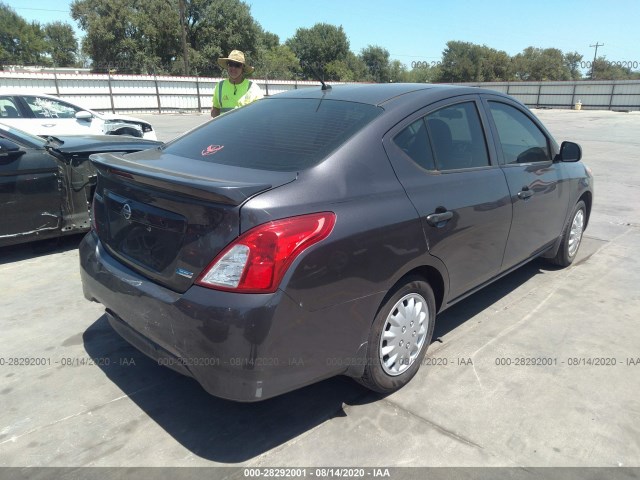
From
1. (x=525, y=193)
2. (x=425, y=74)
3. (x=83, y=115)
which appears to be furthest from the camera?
(x=425, y=74)

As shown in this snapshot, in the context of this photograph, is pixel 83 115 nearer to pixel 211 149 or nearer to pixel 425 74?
pixel 211 149

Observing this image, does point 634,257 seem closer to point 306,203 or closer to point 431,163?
point 431,163

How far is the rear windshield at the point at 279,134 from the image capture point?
8.43 ft

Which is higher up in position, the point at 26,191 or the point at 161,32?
the point at 161,32

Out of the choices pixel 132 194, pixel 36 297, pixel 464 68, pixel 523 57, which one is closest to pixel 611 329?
pixel 132 194

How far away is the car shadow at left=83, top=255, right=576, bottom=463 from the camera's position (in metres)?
2.49

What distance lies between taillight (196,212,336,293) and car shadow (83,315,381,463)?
0.87 metres

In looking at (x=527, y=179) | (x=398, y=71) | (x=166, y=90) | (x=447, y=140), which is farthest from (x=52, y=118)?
(x=398, y=71)

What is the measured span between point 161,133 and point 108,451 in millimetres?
16485

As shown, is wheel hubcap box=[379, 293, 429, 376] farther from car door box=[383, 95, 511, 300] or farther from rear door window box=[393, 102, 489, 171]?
rear door window box=[393, 102, 489, 171]

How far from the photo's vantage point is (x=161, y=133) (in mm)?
17547

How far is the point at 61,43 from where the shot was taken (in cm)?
8281

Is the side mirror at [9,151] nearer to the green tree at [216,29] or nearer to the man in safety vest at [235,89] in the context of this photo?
the man in safety vest at [235,89]

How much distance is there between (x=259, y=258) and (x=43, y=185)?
3735mm
